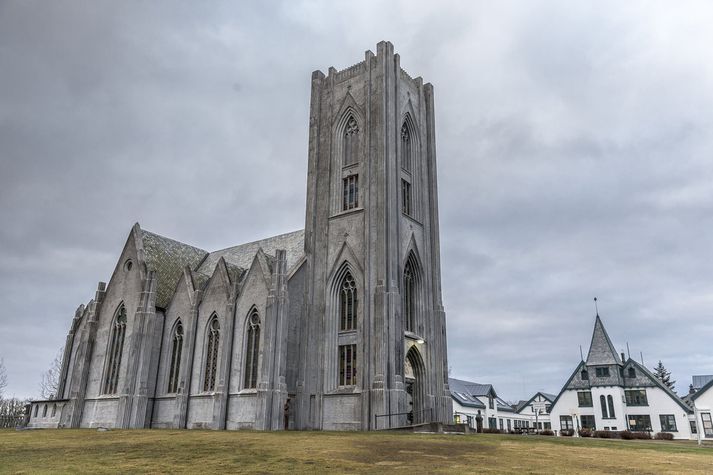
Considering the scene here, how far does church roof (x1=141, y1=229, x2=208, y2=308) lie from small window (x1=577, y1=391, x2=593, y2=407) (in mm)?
47337

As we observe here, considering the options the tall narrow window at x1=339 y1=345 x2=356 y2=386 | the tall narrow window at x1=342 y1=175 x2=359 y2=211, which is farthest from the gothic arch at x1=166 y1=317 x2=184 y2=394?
the tall narrow window at x1=342 y1=175 x2=359 y2=211

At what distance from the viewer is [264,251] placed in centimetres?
4584

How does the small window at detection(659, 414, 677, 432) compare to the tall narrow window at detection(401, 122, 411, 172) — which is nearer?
the tall narrow window at detection(401, 122, 411, 172)

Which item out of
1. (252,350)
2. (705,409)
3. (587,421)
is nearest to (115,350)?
(252,350)

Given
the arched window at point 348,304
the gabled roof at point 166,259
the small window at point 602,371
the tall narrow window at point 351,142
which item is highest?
the tall narrow window at point 351,142

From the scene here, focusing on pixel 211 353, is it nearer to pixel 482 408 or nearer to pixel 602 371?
pixel 602 371

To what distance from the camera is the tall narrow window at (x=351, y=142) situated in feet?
131

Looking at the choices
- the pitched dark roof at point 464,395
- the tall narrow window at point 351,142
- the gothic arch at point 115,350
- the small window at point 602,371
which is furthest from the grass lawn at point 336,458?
the pitched dark roof at point 464,395

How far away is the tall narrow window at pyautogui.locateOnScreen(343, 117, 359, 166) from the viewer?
3988cm

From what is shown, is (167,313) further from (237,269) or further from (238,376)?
(238,376)

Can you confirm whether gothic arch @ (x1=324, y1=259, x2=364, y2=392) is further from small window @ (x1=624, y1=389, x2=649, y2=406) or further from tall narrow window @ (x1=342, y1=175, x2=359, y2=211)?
small window @ (x1=624, y1=389, x2=649, y2=406)

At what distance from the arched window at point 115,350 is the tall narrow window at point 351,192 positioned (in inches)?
807

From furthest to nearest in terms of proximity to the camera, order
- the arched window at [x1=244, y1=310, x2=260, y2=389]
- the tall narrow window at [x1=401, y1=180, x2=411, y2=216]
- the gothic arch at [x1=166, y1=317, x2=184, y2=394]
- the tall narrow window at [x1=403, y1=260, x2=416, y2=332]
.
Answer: the gothic arch at [x1=166, y1=317, x2=184, y2=394], the tall narrow window at [x1=401, y1=180, x2=411, y2=216], the tall narrow window at [x1=403, y1=260, x2=416, y2=332], the arched window at [x1=244, y1=310, x2=260, y2=389]

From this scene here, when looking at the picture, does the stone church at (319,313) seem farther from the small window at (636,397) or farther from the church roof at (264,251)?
the small window at (636,397)
